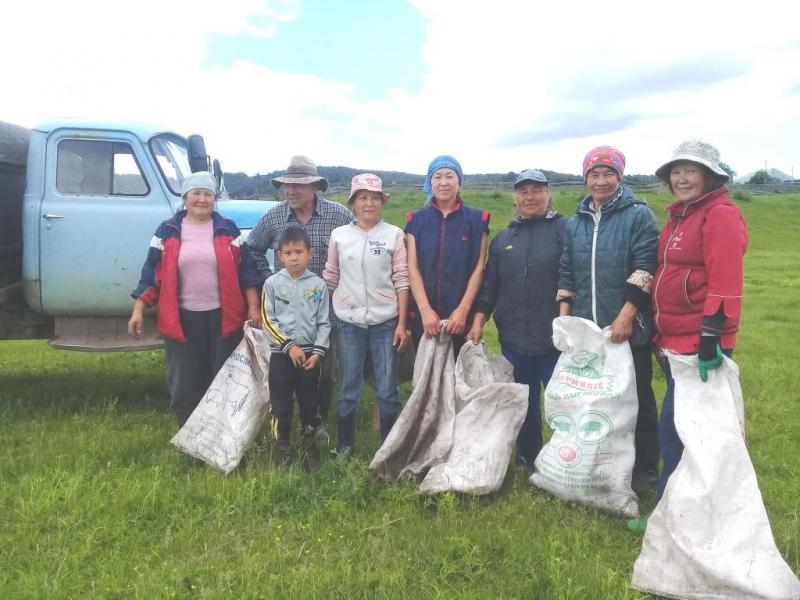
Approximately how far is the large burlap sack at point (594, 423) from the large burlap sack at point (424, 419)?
601 millimetres

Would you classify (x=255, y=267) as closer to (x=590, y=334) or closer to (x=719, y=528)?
(x=590, y=334)

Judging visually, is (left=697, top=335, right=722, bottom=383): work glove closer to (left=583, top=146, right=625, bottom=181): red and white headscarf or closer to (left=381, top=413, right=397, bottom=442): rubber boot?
(left=583, top=146, right=625, bottom=181): red and white headscarf

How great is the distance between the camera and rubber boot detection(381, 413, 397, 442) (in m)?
3.81

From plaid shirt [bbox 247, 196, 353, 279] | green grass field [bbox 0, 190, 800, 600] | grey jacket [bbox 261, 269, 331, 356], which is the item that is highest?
plaid shirt [bbox 247, 196, 353, 279]

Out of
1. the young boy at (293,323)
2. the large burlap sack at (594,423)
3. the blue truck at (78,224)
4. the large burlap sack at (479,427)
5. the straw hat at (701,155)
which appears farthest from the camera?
the blue truck at (78,224)

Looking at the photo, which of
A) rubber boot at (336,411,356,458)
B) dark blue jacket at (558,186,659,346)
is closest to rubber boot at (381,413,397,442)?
rubber boot at (336,411,356,458)

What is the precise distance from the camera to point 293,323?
3.62 m

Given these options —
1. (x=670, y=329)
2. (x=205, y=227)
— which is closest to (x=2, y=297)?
(x=205, y=227)

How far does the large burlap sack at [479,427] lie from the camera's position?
3254 millimetres

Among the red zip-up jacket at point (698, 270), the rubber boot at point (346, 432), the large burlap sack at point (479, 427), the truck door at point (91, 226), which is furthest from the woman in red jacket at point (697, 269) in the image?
the truck door at point (91, 226)

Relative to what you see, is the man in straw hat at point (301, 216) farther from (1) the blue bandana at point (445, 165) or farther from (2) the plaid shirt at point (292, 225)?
(1) the blue bandana at point (445, 165)

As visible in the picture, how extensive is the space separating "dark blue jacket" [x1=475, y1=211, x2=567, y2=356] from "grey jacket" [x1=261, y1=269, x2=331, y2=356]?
37.2 inches

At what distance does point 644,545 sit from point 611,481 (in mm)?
528

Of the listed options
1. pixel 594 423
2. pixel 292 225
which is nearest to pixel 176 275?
pixel 292 225
